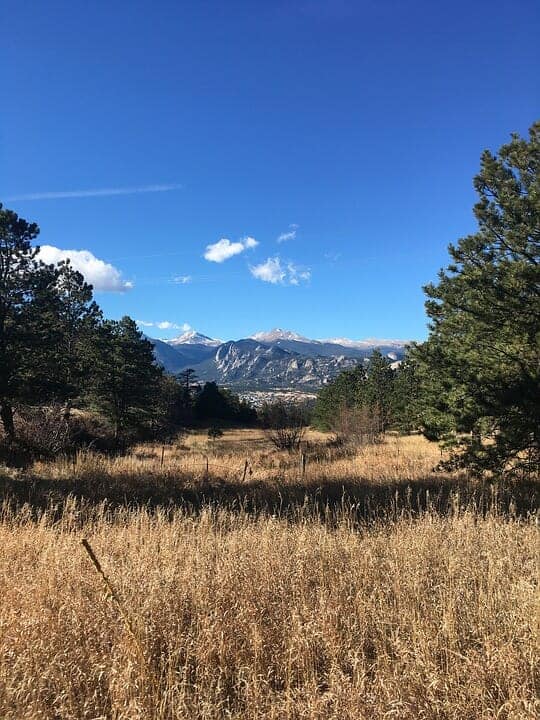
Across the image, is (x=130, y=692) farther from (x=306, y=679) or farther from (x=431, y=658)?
(x=431, y=658)

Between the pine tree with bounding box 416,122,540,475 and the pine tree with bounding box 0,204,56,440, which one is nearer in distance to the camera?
the pine tree with bounding box 416,122,540,475

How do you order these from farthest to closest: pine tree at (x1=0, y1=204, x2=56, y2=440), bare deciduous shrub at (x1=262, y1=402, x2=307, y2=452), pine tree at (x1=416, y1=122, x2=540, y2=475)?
bare deciduous shrub at (x1=262, y1=402, x2=307, y2=452)
pine tree at (x1=0, y1=204, x2=56, y2=440)
pine tree at (x1=416, y1=122, x2=540, y2=475)

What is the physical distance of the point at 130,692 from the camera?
2.31 meters

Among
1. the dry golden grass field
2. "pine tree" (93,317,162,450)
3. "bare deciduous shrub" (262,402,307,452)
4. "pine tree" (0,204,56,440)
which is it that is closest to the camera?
the dry golden grass field

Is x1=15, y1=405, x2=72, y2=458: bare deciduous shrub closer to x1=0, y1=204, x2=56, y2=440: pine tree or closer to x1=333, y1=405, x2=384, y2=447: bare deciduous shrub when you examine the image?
x1=0, y1=204, x2=56, y2=440: pine tree

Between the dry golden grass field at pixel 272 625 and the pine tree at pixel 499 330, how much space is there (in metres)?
4.60

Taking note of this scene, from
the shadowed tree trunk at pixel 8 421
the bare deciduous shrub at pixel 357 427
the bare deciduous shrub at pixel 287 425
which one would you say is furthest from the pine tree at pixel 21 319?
the bare deciduous shrub at pixel 357 427

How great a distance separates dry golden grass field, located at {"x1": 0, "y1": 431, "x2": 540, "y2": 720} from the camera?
229cm

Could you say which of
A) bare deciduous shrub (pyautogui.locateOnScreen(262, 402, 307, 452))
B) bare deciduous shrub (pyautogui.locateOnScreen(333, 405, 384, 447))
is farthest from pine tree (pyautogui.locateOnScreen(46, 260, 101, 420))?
bare deciduous shrub (pyautogui.locateOnScreen(333, 405, 384, 447))

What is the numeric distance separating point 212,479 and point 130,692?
10.6m

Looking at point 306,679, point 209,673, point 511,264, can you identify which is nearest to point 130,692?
point 209,673

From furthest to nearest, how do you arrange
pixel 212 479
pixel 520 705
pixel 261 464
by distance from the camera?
pixel 261 464 → pixel 212 479 → pixel 520 705

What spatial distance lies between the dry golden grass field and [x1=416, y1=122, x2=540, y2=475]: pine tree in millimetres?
4598

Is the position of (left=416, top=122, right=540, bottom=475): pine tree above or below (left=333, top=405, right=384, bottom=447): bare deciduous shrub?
above
